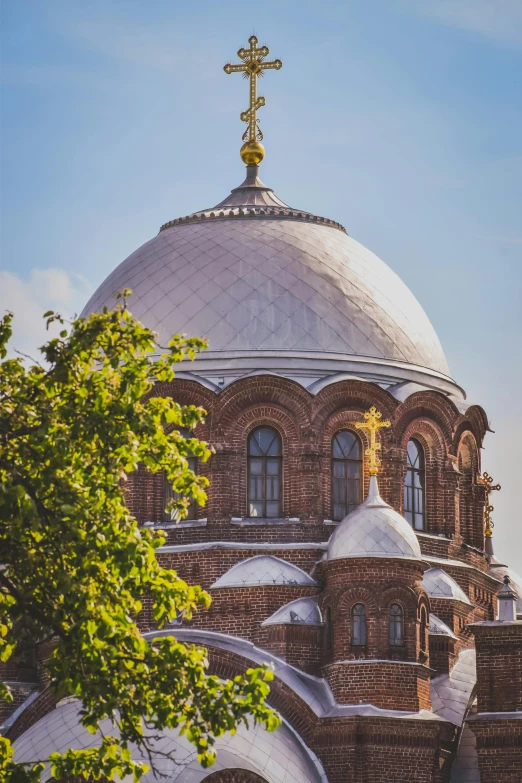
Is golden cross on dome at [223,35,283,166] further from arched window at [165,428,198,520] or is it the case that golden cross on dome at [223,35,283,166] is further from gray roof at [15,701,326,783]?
gray roof at [15,701,326,783]

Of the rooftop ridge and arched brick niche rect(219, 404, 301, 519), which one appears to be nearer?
arched brick niche rect(219, 404, 301, 519)

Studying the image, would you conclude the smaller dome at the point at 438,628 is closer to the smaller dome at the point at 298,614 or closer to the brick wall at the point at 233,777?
the smaller dome at the point at 298,614

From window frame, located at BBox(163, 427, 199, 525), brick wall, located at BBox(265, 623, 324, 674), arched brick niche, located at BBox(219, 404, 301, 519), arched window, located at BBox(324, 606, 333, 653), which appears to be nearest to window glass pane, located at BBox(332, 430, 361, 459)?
arched brick niche, located at BBox(219, 404, 301, 519)

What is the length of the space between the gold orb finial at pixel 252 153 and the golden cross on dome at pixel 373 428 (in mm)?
7088

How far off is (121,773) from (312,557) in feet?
41.5

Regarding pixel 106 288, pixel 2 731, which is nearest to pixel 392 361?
pixel 106 288

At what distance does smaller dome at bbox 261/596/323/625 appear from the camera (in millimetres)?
28125

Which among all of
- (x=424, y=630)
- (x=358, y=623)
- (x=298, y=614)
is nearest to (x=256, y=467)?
(x=298, y=614)

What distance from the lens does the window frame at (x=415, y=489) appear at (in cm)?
3105

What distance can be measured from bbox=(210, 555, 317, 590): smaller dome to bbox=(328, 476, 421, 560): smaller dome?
0.95m

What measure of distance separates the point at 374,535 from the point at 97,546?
11.9 metres

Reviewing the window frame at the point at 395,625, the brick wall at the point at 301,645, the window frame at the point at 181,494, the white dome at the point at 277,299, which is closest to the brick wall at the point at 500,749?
the window frame at the point at 395,625

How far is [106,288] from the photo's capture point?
110ft

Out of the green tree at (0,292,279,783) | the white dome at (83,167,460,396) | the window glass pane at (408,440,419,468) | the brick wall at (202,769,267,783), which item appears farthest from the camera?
the window glass pane at (408,440,419,468)
